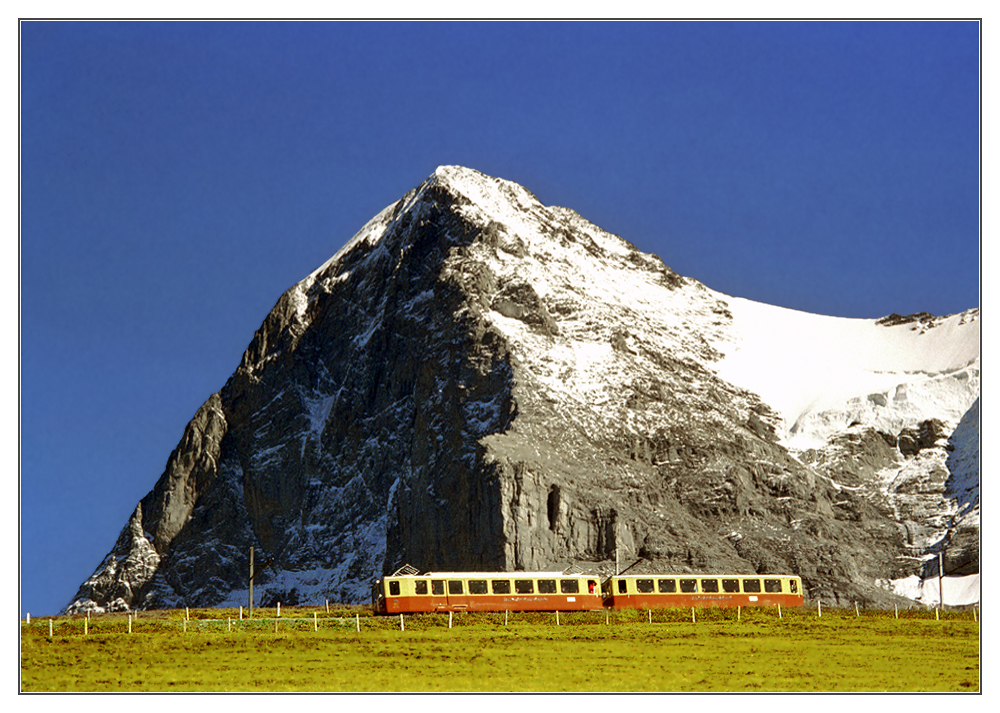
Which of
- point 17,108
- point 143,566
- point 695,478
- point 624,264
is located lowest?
point 143,566

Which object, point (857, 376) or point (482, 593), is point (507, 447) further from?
point (857, 376)

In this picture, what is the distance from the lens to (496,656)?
52.5m

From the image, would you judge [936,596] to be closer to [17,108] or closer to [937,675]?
[937,675]

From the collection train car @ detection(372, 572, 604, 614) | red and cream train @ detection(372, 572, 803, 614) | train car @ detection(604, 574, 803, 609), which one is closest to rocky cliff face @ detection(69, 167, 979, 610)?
train car @ detection(604, 574, 803, 609)

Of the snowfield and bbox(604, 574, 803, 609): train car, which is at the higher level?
the snowfield

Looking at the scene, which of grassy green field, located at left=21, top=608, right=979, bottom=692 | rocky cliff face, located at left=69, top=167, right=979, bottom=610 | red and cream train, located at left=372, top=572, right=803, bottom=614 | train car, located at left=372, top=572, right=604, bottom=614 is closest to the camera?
grassy green field, located at left=21, top=608, right=979, bottom=692

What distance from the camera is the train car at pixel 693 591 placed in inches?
3388

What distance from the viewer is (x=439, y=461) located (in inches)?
5812

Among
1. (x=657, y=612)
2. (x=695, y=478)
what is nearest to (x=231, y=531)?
(x=695, y=478)

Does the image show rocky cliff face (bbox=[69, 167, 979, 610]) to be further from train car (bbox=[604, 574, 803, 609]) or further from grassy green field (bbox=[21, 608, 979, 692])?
grassy green field (bbox=[21, 608, 979, 692])

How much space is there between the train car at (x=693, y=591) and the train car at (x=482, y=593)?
3.68m

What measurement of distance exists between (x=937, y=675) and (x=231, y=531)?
133 metres

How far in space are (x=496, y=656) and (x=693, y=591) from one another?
37.1m

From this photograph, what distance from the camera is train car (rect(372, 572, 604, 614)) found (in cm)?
8025
